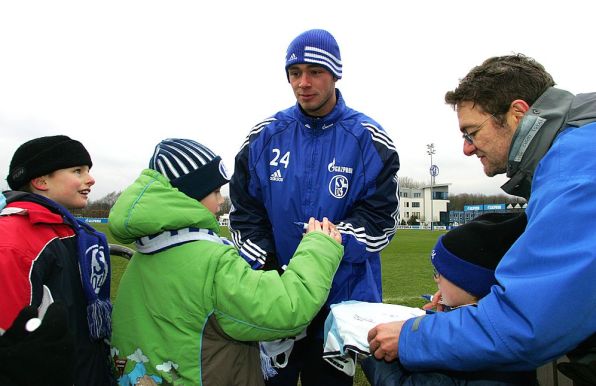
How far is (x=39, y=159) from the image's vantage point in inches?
108

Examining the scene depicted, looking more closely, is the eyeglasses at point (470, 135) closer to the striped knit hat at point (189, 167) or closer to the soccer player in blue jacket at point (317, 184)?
the soccer player in blue jacket at point (317, 184)

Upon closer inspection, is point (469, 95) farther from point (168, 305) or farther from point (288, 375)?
point (288, 375)

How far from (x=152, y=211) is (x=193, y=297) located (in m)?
0.40

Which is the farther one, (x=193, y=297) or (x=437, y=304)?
(x=437, y=304)

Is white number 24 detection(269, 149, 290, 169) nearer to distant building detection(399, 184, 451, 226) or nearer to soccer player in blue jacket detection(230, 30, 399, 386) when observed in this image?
soccer player in blue jacket detection(230, 30, 399, 386)

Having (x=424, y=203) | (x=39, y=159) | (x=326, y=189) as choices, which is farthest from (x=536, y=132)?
(x=424, y=203)

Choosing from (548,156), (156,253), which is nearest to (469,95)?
(548,156)

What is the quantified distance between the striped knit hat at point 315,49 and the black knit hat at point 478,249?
1289mm

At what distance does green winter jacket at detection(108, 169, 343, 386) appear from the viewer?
5.99 ft

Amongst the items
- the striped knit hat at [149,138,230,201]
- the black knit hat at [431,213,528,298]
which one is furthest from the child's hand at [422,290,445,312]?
the striped knit hat at [149,138,230,201]

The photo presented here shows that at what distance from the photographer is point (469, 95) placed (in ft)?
6.77

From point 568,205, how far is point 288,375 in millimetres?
1945

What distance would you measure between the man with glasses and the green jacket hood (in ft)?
2.98

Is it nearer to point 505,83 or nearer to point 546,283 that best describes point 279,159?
point 505,83
